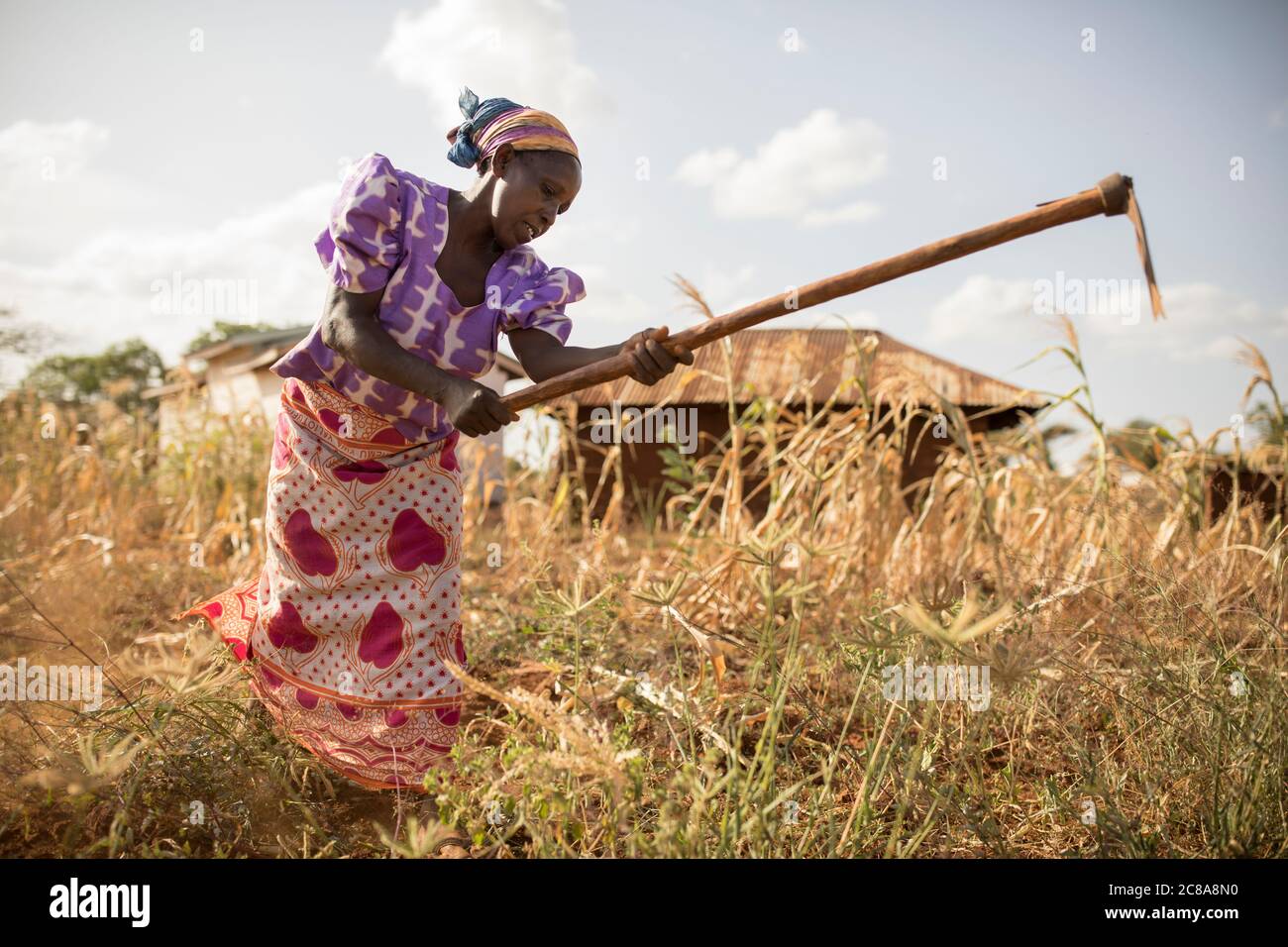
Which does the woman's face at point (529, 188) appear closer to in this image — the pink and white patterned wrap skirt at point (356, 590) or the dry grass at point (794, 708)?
the pink and white patterned wrap skirt at point (356, 590)

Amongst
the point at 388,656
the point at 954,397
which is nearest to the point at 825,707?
the point at 388,656

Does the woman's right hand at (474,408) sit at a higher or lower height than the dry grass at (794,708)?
higher

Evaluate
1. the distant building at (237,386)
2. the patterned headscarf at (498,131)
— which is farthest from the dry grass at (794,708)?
the distant building at (237,386)

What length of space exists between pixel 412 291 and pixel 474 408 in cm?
38

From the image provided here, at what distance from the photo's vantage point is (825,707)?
7.47ft

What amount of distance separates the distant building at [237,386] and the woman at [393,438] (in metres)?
2.15

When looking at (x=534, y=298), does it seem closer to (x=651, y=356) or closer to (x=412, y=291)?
(x=412, y=291)

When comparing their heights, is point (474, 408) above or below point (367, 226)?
below

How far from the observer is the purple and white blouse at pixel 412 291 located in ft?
6.00

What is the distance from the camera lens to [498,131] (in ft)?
6.34

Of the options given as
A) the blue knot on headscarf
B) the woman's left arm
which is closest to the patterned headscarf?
the blue knot on headscarf

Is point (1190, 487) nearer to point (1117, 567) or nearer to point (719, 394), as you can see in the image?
point (1117, 567)

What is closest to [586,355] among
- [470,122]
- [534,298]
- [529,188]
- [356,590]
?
[534,298]
